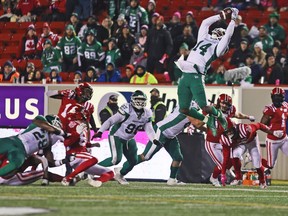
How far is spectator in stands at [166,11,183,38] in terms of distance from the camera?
23984 mm

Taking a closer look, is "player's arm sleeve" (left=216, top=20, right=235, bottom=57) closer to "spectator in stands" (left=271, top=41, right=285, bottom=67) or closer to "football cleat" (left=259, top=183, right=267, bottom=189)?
"football cleat" (left=259, top=183, right=267, bottom=189)

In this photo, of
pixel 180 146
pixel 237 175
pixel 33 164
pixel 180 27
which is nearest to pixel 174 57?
pixel 180 27

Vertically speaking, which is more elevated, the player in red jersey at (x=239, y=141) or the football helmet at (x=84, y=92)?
the football helmet at (x=84, y=92)

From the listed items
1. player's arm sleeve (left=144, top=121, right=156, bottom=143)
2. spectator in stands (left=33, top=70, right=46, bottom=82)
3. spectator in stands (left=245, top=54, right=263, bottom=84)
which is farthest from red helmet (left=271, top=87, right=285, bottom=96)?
spectator in stands (left=33, top=70, right=46, bottom=82)

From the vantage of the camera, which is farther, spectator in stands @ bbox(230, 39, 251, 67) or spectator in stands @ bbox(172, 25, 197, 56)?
spectator in stands @ bbox(172, 25, 197, 56)

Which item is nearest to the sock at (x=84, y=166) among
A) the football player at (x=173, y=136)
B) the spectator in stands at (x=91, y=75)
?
the football player at (x=173, y=136)

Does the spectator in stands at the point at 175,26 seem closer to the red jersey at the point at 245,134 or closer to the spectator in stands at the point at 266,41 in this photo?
the spectator in stands at the point at 266,41

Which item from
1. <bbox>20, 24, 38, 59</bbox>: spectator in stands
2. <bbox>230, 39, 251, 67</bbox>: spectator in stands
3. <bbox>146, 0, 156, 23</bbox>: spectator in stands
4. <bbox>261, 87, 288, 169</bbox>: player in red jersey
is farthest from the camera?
<bbox>20, 24, 38, 59</bbox>: spectator in stands

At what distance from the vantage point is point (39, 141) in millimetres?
15398

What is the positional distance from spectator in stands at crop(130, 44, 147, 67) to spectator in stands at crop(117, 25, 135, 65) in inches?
12.9

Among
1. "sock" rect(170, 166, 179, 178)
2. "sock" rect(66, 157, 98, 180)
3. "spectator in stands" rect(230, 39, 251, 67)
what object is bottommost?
"sock" rect(170, 166, 179, 178)

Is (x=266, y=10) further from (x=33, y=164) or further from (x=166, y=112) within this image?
(x=33, y=164)

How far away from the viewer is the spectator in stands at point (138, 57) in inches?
921

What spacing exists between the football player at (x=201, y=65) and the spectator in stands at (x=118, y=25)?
293 inches
